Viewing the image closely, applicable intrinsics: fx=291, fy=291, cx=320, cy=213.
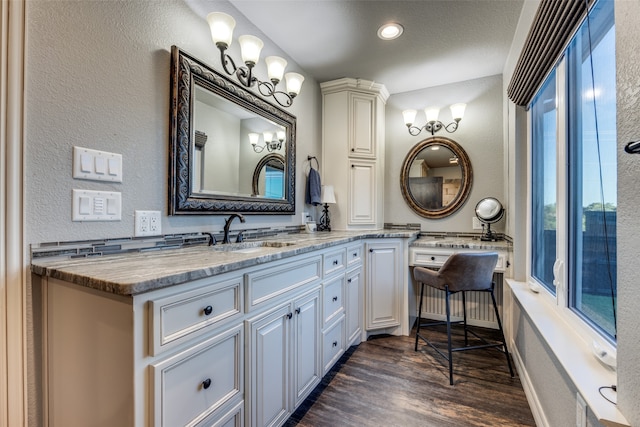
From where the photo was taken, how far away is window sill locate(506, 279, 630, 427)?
2.55ft

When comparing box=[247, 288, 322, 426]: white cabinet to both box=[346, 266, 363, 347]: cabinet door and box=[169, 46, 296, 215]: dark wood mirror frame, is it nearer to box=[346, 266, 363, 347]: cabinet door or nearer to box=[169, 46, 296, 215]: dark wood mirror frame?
box=[346, 266, 363, 347]: cabinet door

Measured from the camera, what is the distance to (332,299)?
76.5 inches

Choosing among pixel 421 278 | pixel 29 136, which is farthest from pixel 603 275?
pixel 29 136

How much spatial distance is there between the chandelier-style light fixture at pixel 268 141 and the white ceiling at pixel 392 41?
0.72 metres

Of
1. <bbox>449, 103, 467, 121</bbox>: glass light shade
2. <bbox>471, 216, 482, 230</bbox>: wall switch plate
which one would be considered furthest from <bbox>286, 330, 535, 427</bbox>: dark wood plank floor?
<bbox>449, 103, 467, 121</bbox>: glass light shade

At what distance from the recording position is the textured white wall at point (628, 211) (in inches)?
26.8

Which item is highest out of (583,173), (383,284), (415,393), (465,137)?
(465,137)

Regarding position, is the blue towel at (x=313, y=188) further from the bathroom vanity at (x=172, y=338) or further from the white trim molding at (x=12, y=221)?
→ the white trim molding at (x=12, y=221)

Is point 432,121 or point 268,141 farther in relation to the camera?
point 432,121

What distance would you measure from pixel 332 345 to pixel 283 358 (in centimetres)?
63

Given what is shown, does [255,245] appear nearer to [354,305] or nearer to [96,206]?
[96,206]

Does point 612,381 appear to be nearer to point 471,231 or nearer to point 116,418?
point 116,418

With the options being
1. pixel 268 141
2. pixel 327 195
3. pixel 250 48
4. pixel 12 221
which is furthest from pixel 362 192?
pixel 12 221

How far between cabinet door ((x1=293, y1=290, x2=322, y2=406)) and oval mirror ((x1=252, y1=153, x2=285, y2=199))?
873 mm
